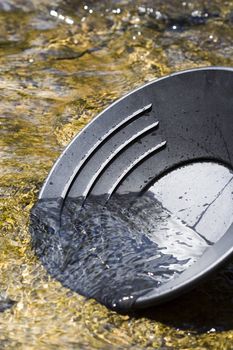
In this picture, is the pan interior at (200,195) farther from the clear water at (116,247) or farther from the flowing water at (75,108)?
the flowing water at (75,108)

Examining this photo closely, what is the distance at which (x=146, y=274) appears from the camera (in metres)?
3.25

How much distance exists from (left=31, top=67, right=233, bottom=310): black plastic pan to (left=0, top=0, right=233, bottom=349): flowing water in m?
0.27

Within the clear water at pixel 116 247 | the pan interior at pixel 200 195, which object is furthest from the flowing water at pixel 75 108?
the pan interior at pixel 200 195

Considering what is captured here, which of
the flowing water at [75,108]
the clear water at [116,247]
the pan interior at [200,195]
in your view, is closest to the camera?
the flowing water at [75,108]

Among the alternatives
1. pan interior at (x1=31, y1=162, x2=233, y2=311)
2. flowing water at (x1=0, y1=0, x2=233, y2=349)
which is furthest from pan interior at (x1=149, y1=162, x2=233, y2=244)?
flowing water at (x1=0, y1=0, x2=233, y2=349)

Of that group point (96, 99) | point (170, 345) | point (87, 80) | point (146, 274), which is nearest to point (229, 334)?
point (170, 345)

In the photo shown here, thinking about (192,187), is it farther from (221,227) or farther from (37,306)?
(37,306)

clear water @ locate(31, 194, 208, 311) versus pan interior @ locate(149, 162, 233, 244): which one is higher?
pan interior @ locate(149, 162, 233, 244)

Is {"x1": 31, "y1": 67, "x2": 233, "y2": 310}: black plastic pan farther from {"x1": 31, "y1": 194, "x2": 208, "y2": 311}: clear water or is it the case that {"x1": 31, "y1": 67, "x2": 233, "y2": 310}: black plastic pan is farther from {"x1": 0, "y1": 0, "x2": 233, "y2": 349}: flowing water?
{"x1": 0, "y1": 0, "x2": 233, "y2": 349}: flowing water

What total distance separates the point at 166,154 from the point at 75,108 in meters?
1.09

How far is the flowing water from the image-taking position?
3000 mm

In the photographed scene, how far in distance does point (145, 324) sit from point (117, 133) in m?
1.07

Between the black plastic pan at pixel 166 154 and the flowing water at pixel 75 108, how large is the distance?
0.27 metres

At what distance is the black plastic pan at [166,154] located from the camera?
3.56m
